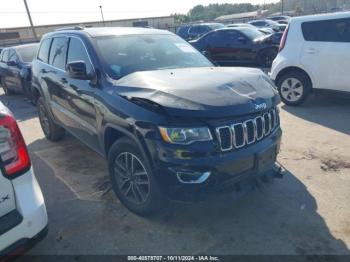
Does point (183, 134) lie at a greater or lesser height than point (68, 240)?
greater

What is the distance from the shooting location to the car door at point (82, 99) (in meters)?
3.79

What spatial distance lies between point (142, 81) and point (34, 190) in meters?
1.42

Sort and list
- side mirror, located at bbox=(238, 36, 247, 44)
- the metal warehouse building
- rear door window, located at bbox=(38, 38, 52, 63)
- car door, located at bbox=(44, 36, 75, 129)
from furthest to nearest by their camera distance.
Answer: the metal warehouse building
side mirror, located at bbox=(238, 36, 247, 44)
rear door window, located at bbox=(38, 38, 52, 63)
car door, located at bbox=(44, 36, 75, 129)

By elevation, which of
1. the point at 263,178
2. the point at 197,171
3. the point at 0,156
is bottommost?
the point at 263,178

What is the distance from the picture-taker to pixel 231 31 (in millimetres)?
12047

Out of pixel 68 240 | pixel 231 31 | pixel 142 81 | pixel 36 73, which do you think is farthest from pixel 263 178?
pixel 231 31

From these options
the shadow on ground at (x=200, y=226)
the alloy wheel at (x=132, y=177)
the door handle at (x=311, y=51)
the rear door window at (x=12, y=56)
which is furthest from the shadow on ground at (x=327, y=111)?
the rear door window at (x=12, y=56)

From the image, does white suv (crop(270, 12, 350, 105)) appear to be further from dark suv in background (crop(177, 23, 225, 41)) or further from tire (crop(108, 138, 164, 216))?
dark suv in background (crop(177, 23, 225, 41))

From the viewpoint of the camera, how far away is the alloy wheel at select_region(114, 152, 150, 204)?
321 cm

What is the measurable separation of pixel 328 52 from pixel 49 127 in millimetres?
5380

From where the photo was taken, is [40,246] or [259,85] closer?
[40,246]


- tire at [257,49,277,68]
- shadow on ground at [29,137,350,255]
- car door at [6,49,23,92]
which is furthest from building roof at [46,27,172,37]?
tire at [257,49,277,68]

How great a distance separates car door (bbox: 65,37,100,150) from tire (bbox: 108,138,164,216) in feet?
1.88

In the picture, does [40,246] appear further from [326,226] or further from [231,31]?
[231,31]
